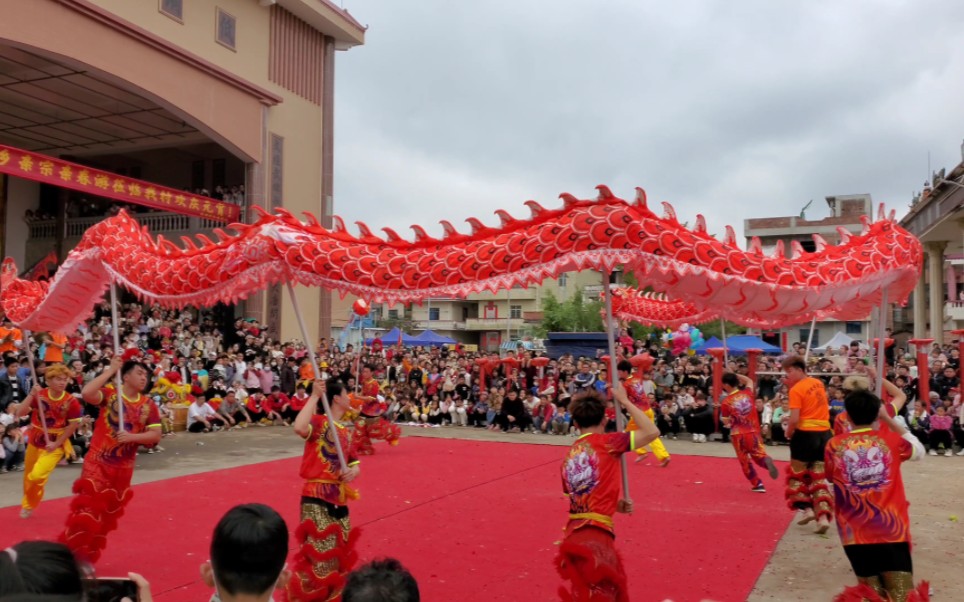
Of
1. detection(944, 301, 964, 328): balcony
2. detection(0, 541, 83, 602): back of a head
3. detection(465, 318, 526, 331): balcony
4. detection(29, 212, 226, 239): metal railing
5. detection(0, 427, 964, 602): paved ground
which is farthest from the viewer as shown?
detection(465, 318, 526, 331): balcony

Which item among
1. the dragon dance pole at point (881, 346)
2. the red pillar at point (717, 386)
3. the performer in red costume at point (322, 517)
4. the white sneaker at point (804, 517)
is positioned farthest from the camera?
the red pillar at point (717, 386)

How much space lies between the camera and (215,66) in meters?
15.6

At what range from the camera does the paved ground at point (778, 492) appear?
477 cm

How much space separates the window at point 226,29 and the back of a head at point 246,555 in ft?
54.8

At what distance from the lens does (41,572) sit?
1359mm

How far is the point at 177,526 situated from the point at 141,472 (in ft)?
Answer: 10.2

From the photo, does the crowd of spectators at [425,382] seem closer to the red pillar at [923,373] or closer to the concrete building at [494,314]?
the red pillar at [923,373]

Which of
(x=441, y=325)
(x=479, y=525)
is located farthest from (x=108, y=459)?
(x=441, y=325)

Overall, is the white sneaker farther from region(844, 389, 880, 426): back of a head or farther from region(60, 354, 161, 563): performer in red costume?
region(60, 354, 161, 563): performer in red costume

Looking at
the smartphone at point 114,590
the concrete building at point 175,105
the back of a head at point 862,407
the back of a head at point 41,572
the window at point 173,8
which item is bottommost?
the smartphone at point 114,590

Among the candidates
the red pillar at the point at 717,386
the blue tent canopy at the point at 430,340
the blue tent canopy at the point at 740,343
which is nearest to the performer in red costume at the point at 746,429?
the red pillar at the point at 717,386

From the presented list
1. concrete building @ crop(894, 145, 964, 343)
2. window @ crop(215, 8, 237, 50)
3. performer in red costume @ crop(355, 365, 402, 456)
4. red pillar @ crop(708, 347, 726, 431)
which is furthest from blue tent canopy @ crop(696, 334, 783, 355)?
window @ crop(215, 8, 237, 50)

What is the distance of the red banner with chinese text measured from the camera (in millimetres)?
11422

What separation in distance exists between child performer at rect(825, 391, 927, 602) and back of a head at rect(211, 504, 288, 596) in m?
2.73
